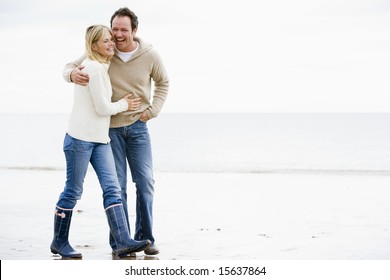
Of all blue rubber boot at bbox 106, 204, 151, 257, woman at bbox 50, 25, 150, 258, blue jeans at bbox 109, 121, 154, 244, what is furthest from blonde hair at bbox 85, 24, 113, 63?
blue rubber boot at bbox 106, 204, 151, 257

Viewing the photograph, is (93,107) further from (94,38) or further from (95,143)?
(94,38)

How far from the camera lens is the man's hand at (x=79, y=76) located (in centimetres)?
390

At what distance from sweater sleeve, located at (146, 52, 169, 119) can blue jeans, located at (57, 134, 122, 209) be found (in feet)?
1.24

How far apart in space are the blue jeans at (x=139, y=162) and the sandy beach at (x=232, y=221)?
0.24 meters

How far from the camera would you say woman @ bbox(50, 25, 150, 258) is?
153 inches

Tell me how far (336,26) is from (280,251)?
34.8m

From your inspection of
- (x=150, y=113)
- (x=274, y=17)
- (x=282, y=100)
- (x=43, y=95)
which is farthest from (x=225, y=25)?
(x=150, y=113)

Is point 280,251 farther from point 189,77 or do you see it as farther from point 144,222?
point 189,77

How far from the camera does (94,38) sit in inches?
153

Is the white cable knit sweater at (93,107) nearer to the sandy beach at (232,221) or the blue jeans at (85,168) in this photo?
the blue jeans at (85,168)

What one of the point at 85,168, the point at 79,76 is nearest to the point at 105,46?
the point at 79,76

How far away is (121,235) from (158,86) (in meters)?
1.00

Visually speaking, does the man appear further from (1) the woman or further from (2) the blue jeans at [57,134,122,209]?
(2) the blue jeans at [57,134,122,209]

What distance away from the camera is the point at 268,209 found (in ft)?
20.9
